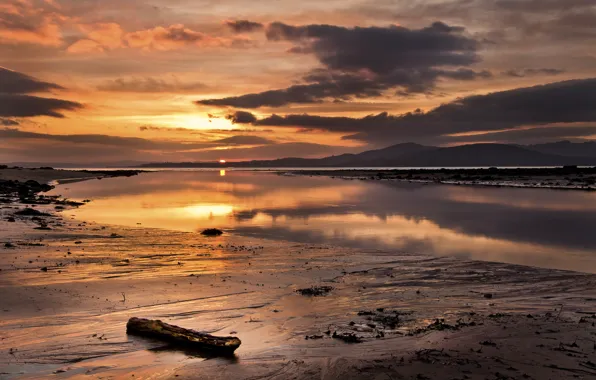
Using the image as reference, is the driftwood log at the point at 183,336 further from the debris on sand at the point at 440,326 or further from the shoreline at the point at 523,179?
the shoreline at the point at 523,179

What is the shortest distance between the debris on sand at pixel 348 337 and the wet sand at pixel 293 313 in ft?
0.44

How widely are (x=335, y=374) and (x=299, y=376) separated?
1.86 ft

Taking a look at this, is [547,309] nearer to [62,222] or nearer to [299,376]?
[299,376]

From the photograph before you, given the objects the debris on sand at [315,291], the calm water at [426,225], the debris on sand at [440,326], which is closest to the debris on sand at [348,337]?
the debris on sand at [440,326]

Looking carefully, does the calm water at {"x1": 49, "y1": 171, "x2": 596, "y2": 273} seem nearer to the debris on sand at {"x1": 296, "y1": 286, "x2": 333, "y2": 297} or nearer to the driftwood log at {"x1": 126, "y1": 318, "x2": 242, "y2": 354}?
the debris on sand at {"x1": 296, "y1": 286, "x2": 333, "y2": 297}

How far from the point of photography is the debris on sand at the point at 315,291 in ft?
39.5

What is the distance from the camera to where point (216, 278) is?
44.8ft

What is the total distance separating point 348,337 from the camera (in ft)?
28.7

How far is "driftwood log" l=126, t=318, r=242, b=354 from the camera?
26.2 feet

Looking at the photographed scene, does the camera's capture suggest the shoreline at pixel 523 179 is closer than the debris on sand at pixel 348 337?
No

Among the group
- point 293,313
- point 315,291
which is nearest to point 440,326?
point 293,313

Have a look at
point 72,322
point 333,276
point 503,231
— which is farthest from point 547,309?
point 503,231

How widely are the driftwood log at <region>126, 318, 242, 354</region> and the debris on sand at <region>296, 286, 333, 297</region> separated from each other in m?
4.14

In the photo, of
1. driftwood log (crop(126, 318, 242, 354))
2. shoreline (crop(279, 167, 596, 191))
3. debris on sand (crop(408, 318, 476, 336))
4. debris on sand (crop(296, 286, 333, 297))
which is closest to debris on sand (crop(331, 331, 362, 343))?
debris on sand (crop(408, 318, 476, 336))
